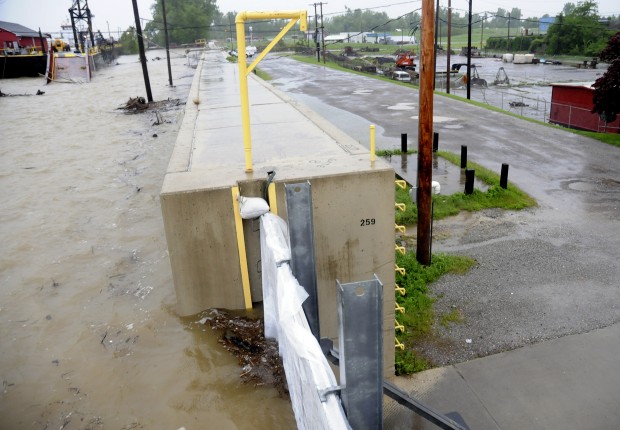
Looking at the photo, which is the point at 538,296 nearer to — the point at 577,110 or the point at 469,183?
the point at 469,183

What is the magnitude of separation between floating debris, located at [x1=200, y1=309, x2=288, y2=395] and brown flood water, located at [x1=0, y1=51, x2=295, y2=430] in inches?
3.6

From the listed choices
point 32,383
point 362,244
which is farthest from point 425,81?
point 32,383

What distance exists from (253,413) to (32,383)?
2521 millimetres

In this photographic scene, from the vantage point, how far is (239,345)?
5402 millimetres

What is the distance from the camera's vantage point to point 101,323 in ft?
21.1

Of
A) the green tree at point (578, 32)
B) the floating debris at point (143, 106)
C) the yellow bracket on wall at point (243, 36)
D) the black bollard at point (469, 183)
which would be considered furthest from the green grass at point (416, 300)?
the green tree at point (578, 32)

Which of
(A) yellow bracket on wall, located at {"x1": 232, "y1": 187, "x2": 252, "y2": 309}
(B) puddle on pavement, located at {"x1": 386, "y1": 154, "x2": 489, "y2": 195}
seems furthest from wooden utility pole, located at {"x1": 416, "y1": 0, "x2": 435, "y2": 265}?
(A) yellow bracket on wall, located at {"x1": 232, "y1": 187, "x2": 252, "y2": 309}

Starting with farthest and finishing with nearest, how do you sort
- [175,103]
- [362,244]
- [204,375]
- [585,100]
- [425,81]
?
A: [175,103], [585,100], [425,81], [362,244], [204,375]

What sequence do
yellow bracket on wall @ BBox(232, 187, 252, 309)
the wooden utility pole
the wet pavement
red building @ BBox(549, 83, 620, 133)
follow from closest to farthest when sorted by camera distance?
1. yellow bracket on wall @ BBox(232, 187, 252, 309)
2. the wet pavement
3. the wooden utility pole
4. red building @ BBox(549, 83, 620, 133)

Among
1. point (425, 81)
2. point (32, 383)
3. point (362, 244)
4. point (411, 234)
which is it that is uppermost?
point (425, 81)

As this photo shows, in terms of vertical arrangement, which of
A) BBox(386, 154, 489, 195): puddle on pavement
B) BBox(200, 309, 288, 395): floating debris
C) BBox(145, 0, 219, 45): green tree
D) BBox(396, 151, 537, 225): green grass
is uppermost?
BBox(145, 0, 219, 45): green tree

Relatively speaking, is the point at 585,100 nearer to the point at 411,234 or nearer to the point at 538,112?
the point at 538,112

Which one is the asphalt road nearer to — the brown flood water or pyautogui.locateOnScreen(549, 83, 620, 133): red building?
pyautogui.locateOnScreen(549, 83, 620, 133): red building

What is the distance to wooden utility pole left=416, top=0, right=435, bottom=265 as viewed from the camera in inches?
366
